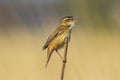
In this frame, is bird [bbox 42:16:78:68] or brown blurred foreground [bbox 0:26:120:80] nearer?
bird [bbox 42:16:78:68]

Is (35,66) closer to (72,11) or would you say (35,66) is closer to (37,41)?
(37,41)

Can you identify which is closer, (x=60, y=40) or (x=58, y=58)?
(x=60, y=40)

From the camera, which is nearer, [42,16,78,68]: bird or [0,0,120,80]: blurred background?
[42,16,78,68]: bird

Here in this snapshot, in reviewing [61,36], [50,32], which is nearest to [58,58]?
[50,32]

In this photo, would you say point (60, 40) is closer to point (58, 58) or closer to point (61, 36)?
point (61, 36)

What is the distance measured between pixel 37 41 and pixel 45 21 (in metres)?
0.15

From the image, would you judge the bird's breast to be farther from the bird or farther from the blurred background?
the blurred background

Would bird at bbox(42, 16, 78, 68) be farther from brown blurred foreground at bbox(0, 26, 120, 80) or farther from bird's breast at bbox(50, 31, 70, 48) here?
brown blurred foreground at bbox(0, 26, 120, 80)

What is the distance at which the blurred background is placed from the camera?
1.29 m

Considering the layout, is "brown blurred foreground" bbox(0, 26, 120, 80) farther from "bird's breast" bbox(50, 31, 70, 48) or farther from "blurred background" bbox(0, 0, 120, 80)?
"bird's breast" bbox(50, 31, 70, 48)

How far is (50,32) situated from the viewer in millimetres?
1397

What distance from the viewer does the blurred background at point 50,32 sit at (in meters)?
1.29

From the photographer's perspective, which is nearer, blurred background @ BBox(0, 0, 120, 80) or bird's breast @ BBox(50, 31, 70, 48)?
bird's breast @ BBox(50, 31, 70, 48)

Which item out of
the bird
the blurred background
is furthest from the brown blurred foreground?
the bird
